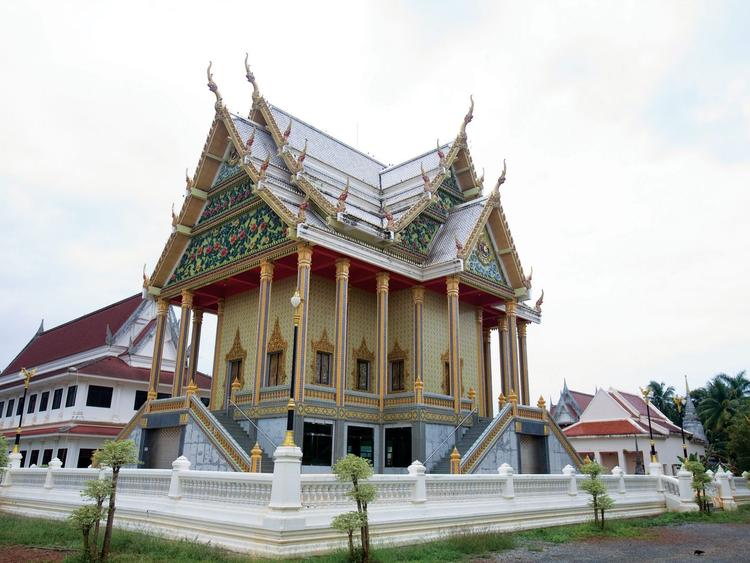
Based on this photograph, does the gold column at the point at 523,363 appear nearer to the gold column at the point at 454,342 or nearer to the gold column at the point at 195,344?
the gold column at the point at 454,342

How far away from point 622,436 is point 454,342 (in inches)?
804

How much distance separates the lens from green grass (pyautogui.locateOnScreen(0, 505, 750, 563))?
8.72 m

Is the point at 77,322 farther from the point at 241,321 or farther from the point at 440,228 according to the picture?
the point at 440,228

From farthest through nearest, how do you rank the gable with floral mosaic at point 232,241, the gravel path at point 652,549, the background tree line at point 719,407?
the background tree line at point 719,407 → the gable with floral mosaic at point 232,241 → the gravel path at point 652,549

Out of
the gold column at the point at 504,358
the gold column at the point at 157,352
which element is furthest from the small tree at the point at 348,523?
the gold column at the point at 504,358

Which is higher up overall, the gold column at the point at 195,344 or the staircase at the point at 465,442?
the gold column at the point at 195,344

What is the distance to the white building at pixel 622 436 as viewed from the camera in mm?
35094

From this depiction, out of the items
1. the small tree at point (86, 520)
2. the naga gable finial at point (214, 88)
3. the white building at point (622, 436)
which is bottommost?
the small tree at point (86, 520)

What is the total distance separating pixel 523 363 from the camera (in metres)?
24.4

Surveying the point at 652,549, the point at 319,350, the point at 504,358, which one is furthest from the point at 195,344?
the point at 652,549

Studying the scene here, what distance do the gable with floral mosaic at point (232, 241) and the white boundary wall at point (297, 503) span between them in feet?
25.6

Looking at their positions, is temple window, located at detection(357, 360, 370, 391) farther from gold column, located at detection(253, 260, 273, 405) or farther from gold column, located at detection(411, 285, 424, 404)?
gold column, located at detection(253, 260, 273, 405)

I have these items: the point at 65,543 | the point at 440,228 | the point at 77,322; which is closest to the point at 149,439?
the point at 65,543

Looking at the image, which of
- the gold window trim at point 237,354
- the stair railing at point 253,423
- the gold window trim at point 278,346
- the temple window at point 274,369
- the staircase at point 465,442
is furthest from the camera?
the gold window trim at point 237,354
